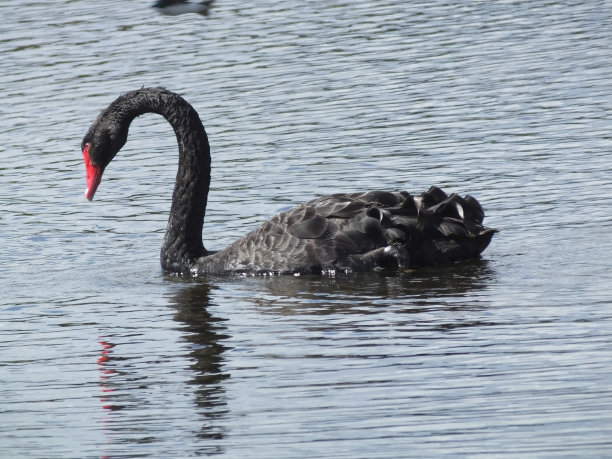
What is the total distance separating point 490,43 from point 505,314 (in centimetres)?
872

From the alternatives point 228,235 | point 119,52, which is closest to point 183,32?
point 119,52

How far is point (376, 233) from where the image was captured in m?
8.08

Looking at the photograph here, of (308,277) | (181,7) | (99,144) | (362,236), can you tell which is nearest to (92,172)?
(99,144)

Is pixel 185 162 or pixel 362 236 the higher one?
pixel 185 162

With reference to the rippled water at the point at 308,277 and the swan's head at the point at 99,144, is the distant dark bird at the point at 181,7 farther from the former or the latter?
the rippled water at the point at 308,277

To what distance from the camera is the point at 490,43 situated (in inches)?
597

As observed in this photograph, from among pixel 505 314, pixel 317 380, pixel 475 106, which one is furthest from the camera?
pixel 475 106

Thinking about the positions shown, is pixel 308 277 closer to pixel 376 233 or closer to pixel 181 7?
pixel 376 233

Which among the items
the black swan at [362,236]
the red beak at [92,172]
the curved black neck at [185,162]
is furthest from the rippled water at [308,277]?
the red beak at [92,172]

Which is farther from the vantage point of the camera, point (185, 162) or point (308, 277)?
point (185, 162)

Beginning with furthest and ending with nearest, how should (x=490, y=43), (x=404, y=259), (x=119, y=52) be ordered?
(x=119, y=52)
(x=490, y=43)
(x=404, y=259)

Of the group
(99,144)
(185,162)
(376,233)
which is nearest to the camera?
(376,233)

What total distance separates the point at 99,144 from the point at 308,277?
1840mm

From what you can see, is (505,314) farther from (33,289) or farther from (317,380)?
(33,289)
